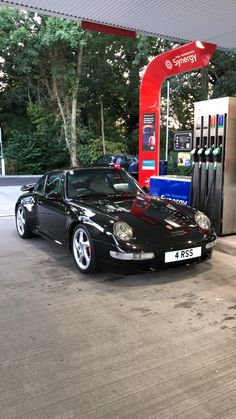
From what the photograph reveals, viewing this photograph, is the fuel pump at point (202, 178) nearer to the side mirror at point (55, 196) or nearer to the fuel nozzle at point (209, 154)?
the fuel nozzle at point (209, 154)

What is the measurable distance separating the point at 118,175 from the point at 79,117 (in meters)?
19.0

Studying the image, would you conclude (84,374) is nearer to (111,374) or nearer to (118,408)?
(111,374)

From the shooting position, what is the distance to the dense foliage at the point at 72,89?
18.2 meters

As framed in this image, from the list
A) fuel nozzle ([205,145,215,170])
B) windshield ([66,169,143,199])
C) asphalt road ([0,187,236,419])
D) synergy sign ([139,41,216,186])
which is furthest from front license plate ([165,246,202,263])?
synergy sign ([139,41,216,186])

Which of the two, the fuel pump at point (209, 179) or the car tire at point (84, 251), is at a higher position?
the fuel pump at point (209, 179)

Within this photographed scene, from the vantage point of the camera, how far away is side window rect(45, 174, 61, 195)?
18.6 ft

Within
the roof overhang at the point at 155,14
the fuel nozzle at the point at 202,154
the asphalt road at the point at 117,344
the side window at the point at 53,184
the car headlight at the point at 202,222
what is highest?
the roof overhang at the point at 155,14

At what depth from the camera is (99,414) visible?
229 cm

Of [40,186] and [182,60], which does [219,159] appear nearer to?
[40,186]

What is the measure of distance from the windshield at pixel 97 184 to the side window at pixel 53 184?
234 mm

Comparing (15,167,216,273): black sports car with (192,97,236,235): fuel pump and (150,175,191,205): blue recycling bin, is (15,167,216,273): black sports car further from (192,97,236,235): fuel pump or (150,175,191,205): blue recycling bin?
(150,175,191,205): blue recycling bin

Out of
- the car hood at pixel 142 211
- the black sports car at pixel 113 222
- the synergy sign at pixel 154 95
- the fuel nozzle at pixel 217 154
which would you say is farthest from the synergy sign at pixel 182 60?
the car hood at pixel 142 211

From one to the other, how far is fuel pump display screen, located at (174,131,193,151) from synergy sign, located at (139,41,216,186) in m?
1.13

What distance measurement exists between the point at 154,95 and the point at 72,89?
13.5m
